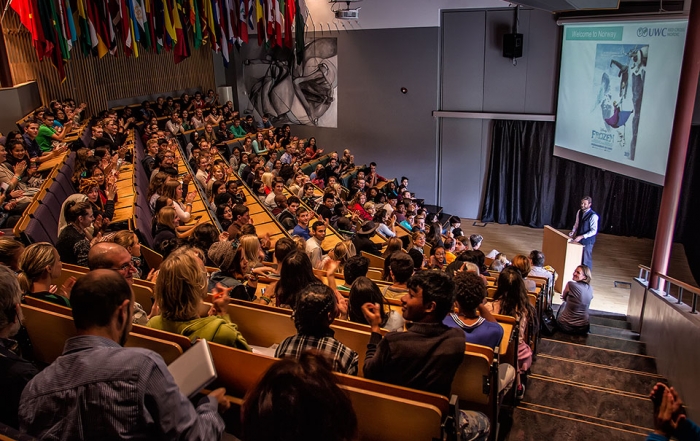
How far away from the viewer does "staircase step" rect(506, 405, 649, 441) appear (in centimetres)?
343

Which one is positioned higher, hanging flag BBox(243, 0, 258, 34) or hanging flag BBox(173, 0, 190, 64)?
hanging flag BBox(243, 0, 258, 34)

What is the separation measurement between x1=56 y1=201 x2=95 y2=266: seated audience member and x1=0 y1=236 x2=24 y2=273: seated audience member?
3.18 feet

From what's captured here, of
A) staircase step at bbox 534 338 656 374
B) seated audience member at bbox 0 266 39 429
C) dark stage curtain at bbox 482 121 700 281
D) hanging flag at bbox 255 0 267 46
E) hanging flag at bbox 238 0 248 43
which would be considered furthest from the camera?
hanging flag at bbox 255 0 267 46

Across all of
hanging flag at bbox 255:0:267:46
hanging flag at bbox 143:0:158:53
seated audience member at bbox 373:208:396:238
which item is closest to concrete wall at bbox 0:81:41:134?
hanging flag at bbox 143:0:158:53

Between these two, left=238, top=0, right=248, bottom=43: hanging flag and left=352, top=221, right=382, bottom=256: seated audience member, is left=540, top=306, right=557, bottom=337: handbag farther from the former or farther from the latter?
left=238, top=0, right=248, bottom=43: hanging flag

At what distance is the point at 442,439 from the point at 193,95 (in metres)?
13.6

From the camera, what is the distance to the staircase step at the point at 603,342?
5418 millimetres

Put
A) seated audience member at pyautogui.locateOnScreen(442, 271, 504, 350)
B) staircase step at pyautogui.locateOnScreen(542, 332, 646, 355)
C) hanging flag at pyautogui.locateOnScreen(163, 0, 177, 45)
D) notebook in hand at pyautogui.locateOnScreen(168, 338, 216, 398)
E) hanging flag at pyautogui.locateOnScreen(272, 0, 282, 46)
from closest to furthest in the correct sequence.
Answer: notebook in hand at pyautogui.locateOnScreen(168, 338, 216, 398), seated audience member at pyautogui.locateOnScreen(442, 271, 504, 350), staircase step at pyautogui.locateOnScreen(542, 332, 646, 355), hanging flag at pyautogui.locateOnScreen(163, 0, 177, 45), hanging flag at pyautogui.locateOnScreen(272, 0, 282, 46)

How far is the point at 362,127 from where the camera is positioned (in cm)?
1378

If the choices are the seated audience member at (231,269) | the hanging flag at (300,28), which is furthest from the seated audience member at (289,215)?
the hanging flag at (300,28)

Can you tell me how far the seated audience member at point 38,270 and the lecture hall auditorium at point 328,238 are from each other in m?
0.01

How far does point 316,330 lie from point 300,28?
1234 centimetres

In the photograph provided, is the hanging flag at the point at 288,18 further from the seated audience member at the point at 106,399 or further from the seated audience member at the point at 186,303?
the seated audience member at the point at 106,399

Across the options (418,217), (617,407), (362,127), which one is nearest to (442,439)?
(617,407)
